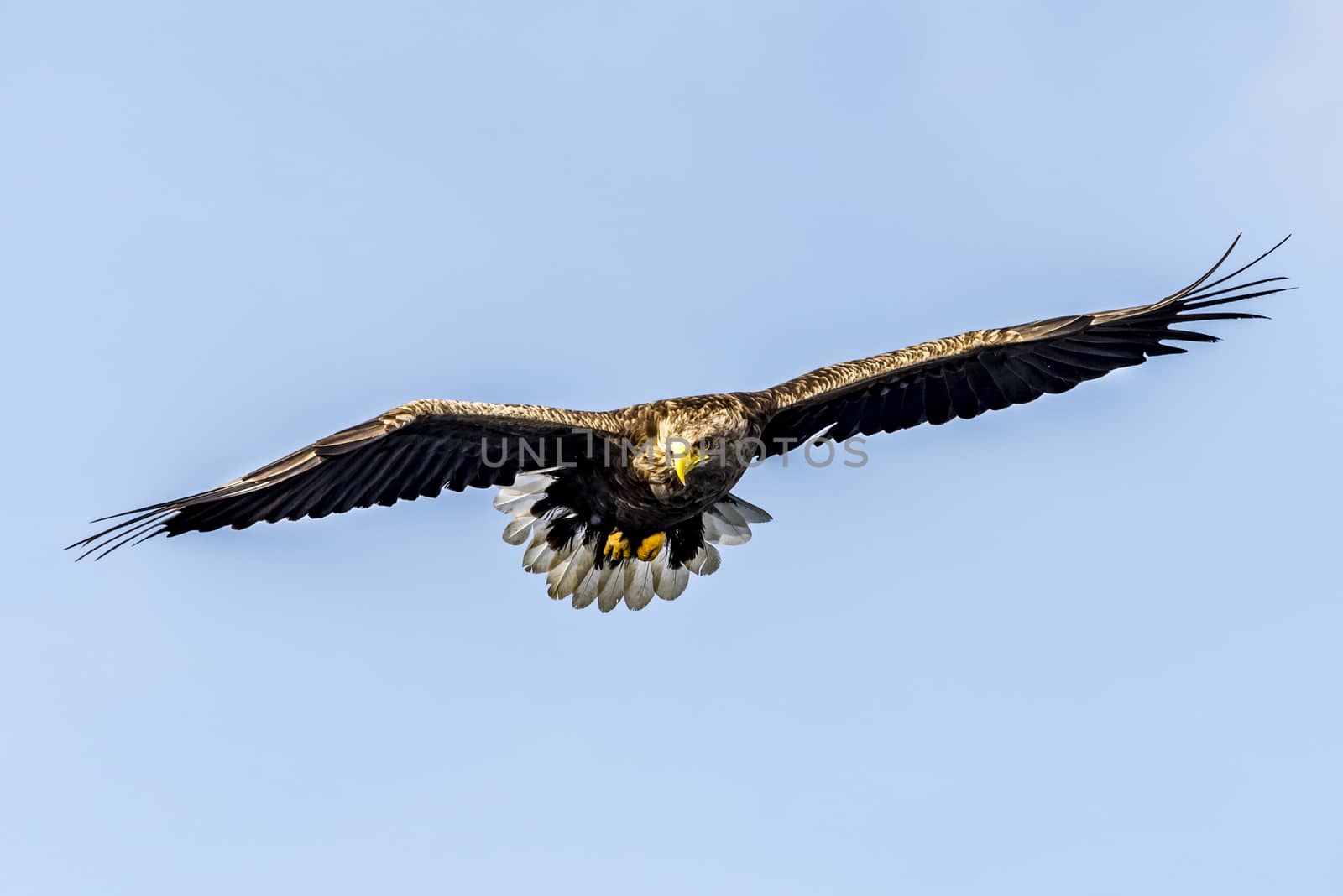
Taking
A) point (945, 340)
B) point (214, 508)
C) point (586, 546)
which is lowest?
point (214, 508)

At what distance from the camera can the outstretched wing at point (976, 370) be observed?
10.1 metres

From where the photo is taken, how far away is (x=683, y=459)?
30.3 ft

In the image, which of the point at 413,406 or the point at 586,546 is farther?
the point at 586,546

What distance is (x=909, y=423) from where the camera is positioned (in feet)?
34.9

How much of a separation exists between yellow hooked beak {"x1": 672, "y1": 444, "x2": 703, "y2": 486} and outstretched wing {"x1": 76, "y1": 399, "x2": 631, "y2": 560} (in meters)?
0.49

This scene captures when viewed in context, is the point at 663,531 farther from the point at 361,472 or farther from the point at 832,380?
the point at 361,472

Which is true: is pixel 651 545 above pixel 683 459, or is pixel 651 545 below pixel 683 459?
above

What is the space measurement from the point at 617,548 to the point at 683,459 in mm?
1736

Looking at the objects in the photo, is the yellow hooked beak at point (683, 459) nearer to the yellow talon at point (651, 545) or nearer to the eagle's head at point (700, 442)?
the eagle's head at point (700, 442)

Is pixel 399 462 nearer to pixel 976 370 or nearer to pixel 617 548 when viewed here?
pixel 617 548

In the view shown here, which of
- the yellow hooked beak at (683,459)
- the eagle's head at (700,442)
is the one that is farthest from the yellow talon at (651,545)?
the yellow hooked beak at (683,459)

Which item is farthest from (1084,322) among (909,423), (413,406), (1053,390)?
(413,406)

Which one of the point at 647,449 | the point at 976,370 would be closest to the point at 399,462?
the point at 647,449

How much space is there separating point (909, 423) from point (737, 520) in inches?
51.3
